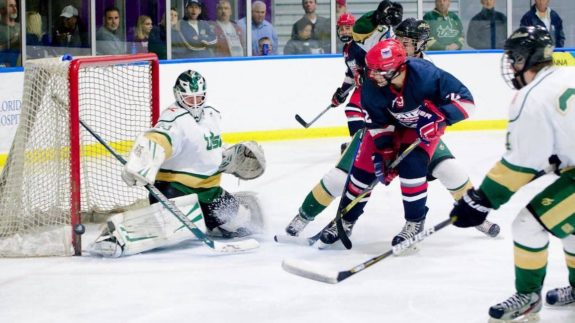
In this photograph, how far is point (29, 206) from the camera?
445cm

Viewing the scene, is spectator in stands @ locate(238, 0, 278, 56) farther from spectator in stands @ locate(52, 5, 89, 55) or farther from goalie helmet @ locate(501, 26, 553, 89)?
goalie helmet @ locate(501, 26, 553, 89)

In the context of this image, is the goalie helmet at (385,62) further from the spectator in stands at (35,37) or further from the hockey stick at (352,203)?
the spectator in stands at (35,37)

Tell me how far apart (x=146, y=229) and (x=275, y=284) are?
2.39ft

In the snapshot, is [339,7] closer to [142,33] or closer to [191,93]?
[142,33]

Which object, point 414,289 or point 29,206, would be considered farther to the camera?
point 29,206

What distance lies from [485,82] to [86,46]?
3.12 m

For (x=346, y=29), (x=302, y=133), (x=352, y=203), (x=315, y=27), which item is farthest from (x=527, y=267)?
(x=315, y=27)

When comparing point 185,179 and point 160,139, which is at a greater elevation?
point 160,139

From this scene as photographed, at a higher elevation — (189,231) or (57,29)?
(57,29)

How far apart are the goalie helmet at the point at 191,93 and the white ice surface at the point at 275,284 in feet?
1.89

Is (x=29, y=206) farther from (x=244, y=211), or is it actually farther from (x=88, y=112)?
(x=88, y=112)

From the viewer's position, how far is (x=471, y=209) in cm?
309

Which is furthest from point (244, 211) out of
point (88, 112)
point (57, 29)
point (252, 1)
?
point (252, 1)

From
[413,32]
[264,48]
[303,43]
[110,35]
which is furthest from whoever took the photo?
[303,43]
